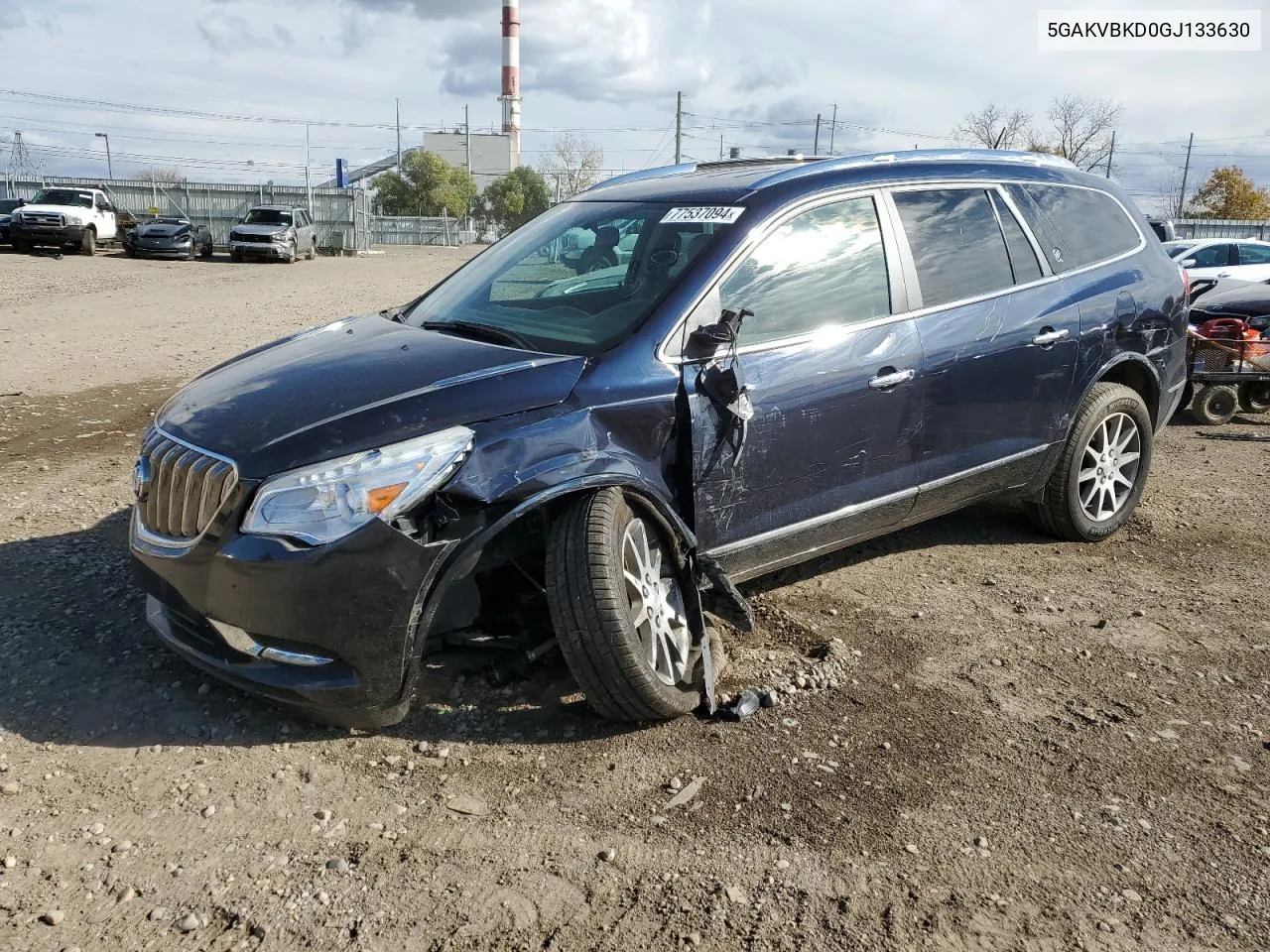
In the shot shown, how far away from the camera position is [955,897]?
263cm

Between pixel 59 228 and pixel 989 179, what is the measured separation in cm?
2810

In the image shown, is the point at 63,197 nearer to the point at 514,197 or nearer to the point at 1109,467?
the point at 1109,467

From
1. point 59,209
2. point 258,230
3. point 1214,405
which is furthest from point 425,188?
point 1214,405

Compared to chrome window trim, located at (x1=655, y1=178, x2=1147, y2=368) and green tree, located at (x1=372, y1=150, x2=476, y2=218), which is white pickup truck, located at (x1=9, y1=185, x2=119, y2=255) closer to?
chrome window trim, located at (x1=655, y1=178, x2=1147, y2=368)

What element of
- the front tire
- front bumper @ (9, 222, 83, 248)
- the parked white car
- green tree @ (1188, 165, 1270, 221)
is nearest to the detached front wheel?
the front tire

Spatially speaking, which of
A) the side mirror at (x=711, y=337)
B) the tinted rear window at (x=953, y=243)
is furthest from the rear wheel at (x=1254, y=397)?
the side mirror at (x=711, y=337)

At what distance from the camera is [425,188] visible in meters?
76.8

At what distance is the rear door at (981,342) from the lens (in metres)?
4.25

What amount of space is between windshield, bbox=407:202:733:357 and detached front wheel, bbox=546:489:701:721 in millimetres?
631

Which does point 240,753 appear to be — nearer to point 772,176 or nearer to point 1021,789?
point 1021,789

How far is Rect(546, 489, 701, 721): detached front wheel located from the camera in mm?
3135

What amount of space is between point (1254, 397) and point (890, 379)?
655cm

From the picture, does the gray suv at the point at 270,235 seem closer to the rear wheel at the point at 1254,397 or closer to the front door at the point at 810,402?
the rear wheel at the point at 1254,397

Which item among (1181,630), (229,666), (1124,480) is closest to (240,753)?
(229,666)
